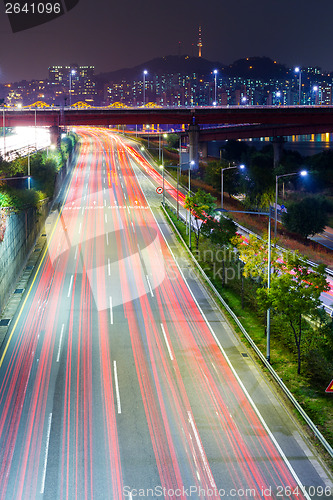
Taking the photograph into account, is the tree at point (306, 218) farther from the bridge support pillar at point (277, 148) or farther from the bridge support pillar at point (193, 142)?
the bridge support pillar at point (277, 148)

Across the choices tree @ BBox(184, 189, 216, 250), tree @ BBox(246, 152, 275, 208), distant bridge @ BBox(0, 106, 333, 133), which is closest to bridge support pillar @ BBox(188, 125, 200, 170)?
distant bridge @ BBox(0, 106, 333, 133)

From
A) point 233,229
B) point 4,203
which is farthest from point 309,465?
point 4,203

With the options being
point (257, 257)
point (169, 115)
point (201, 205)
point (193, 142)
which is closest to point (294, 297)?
point (257, 257)

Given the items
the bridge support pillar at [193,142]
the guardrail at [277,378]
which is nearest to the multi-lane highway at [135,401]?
the guardrail at [277,378]

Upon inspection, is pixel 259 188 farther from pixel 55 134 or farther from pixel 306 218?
pixel 55 134

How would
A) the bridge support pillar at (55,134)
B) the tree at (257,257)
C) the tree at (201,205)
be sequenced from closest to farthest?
the tree at (257,257)
the tree at (201,205)
the bridge support pillar at (55,134)
